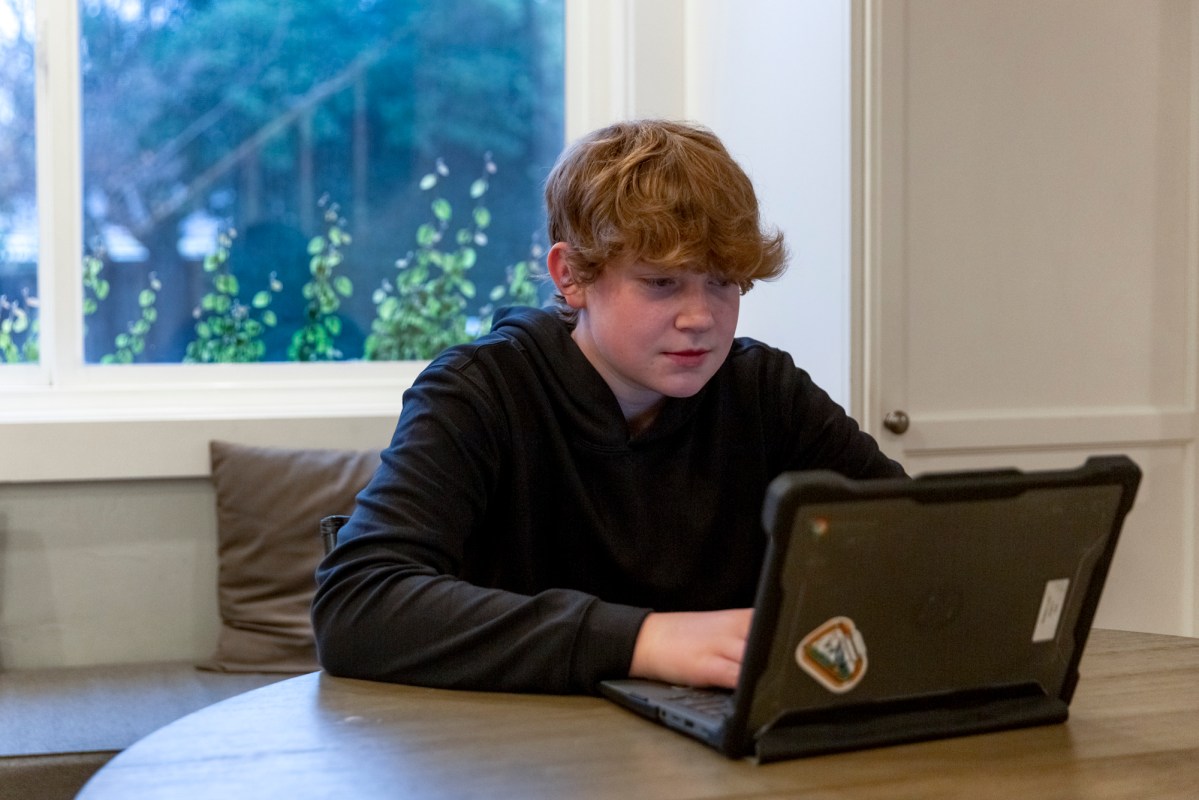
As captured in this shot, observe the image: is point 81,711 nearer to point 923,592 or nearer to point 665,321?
point 665,321

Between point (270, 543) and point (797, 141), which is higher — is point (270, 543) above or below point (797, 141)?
below

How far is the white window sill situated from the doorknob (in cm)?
102

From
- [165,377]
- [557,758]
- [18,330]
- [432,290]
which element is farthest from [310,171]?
[557,758]

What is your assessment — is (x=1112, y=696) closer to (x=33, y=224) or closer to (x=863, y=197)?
(x=863, y=197)

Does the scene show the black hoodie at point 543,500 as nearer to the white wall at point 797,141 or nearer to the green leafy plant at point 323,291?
the white wall at point 797,141

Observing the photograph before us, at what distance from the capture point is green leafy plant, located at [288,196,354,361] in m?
2.94

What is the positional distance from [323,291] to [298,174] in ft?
0.87

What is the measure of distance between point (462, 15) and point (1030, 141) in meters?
1.33

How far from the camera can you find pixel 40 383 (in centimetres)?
279

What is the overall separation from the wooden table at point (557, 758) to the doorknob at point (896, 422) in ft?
4.10

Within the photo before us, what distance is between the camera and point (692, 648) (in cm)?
102

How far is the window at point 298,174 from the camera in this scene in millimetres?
2807

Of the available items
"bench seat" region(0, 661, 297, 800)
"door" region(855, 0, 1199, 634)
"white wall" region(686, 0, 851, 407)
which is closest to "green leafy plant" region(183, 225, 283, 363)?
"bench seat" region(0, 661, 297, 800)

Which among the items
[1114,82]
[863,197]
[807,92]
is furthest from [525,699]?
[1114,82]
